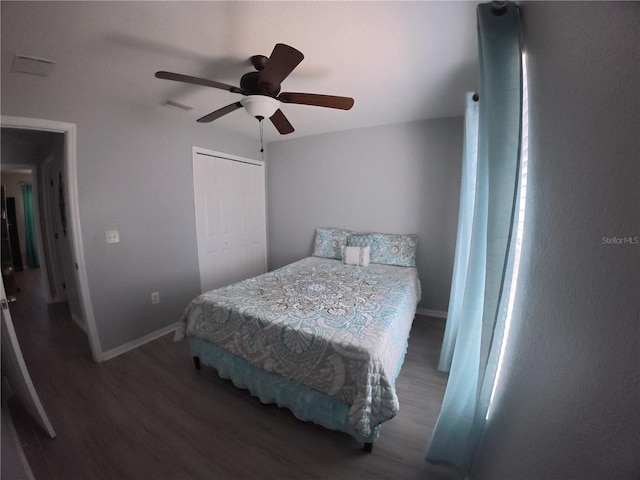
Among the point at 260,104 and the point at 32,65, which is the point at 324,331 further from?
the point at 32,65

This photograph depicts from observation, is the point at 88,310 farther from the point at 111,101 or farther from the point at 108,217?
the point at 111,101

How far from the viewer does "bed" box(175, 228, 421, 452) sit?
1135mm

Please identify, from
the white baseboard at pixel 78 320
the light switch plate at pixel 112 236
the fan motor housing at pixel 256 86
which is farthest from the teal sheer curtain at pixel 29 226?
the fan motor housing at pixel 256 86

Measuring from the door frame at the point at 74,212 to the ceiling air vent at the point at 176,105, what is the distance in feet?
2.34

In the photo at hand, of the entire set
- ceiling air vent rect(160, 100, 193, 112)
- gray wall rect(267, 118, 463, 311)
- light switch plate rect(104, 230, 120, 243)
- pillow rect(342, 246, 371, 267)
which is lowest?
pillow rect(342, 246, 371, 267)

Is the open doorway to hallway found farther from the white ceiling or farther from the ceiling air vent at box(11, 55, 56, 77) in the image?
the white ceiling

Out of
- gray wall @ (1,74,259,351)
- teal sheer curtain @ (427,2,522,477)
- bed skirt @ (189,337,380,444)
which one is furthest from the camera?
gray wall @ (1,74,259,351)

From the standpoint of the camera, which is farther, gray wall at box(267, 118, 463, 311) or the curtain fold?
gray wall at box(267, 118, 463, 311)

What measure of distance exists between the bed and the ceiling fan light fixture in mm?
1301

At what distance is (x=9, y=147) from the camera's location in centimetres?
266

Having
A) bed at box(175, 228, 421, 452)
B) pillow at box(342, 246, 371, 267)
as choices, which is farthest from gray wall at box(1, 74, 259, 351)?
pillow at box(342, 246, 371, 267)

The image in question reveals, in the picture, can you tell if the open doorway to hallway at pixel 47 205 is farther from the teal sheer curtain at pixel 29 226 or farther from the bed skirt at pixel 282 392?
the bed skirt at pixel 282 392

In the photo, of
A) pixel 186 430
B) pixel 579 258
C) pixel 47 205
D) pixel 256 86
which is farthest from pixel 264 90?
pixel 47 205

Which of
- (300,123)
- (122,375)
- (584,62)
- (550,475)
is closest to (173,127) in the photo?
(300,123)
